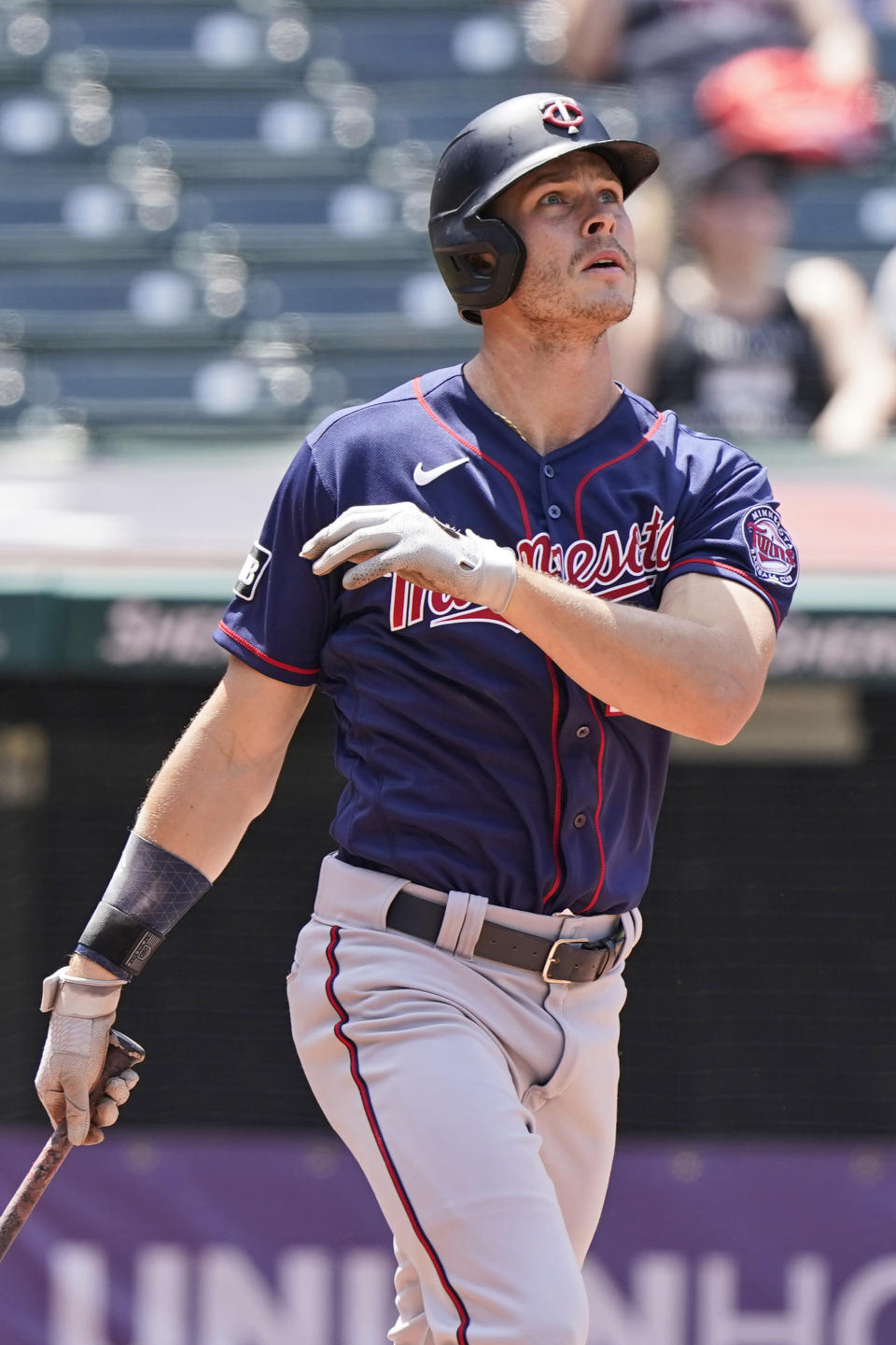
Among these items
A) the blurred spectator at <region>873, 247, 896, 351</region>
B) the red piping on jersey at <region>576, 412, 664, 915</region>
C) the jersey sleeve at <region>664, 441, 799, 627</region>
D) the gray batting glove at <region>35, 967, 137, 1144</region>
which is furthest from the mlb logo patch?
the blurred spectator at <region>873, 247, 896, 351</region>

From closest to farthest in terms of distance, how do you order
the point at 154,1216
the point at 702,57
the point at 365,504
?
the point at 365,504
the point at 154,1216
the point at 702,57

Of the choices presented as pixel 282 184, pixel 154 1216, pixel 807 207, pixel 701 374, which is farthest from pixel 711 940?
pixel 282 184

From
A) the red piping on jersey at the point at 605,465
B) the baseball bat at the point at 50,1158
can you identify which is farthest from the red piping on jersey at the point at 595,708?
the baseball bat at the point at 50,1158

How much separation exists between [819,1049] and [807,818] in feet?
1.65

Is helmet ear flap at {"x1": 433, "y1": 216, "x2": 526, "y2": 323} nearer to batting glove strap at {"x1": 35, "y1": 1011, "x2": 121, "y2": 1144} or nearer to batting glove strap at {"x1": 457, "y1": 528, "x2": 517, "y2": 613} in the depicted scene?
batting glove strap at {"x1": 457, "y1": 528, "x2": 517, "y2": 613}

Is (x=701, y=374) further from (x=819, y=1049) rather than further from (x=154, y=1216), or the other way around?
(x=154, y=1216)

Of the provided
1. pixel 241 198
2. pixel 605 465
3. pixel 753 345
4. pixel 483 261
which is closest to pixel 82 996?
pixel 605 465

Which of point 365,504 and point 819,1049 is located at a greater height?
point 365,504

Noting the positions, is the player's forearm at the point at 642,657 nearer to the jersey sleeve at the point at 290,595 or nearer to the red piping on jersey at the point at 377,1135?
the jersey sleeve at the point at 290,595

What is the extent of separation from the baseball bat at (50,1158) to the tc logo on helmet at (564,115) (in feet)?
4.21

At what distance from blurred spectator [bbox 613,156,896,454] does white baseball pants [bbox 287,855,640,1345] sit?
2926 millimetres

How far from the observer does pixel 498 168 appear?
236cm

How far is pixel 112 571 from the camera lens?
3.87 meters

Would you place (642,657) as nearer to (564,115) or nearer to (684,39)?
(564,115)
